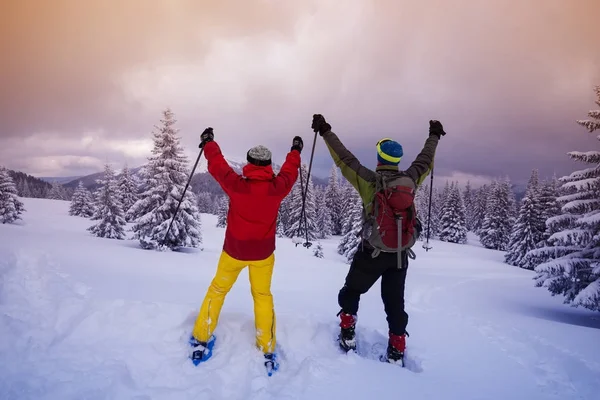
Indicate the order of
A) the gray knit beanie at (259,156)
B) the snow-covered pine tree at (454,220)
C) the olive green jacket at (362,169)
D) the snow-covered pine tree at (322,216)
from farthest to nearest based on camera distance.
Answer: the snow-covered pine tree at (322,216)
the snow-covered pine tree at (454,220)
the olive green jacket at (362,169)
the gray knit beanie at (259,156)

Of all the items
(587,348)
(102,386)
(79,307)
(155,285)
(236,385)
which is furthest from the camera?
(155,285)

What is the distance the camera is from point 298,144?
13.3ft

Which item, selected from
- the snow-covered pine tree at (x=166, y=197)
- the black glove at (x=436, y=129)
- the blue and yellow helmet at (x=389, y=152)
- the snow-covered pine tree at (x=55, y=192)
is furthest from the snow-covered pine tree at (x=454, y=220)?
the snow-covered pine tree at (x=55, y=192)

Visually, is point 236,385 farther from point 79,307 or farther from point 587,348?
point 587,348

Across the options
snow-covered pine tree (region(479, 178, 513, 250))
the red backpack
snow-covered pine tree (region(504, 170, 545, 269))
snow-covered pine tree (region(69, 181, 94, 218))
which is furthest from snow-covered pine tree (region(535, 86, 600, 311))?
snow-covered pine tree (region(69, 181, 94, 218))

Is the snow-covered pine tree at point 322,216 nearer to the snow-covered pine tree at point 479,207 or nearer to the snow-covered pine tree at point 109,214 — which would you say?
the snow-covered pine tree at point 109,214

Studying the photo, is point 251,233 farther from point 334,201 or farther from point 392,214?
point 334,201

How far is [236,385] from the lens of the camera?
3.25m

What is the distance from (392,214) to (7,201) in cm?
3690

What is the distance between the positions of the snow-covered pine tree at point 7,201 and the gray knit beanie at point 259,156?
33989 mm

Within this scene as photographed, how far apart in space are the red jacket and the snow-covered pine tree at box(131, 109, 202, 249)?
1656 cm

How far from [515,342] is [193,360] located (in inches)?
209

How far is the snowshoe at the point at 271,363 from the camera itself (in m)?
3.51

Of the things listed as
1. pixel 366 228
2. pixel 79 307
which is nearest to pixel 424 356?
pixel 366 228
